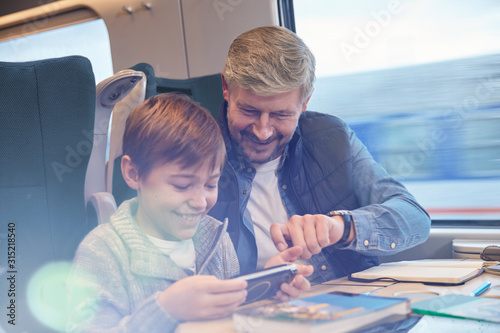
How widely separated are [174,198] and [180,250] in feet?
0.42

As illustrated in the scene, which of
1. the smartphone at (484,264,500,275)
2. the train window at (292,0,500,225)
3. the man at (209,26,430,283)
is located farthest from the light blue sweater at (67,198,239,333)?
the train window at (292,0,500,225)

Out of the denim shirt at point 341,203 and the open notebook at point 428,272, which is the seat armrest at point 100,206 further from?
the open notebook at point 428,272

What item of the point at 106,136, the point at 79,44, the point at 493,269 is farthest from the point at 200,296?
the point at 79,44

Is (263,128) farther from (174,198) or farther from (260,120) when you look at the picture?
(174,198)

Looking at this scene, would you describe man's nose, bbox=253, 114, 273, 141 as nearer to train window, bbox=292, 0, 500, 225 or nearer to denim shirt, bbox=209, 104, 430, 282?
denim shirt, bbox=209, 104, 430, 282

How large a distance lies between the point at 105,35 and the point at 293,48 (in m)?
1.75

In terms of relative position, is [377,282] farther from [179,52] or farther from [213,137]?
[179,52]

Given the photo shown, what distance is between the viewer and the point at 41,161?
3.63 feet

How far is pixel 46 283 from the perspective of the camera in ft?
4.04

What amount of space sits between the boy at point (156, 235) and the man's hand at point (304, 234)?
10 centimetres

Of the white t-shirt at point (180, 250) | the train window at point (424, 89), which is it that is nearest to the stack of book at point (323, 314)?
the white t-shirt at point (180, 250)

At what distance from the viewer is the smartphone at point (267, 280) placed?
73cm

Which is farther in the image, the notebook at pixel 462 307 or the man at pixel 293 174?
the man at pixel 293 174

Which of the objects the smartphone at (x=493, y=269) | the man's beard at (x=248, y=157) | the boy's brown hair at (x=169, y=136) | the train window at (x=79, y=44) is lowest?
the smartphone at (x=493, y=269)
